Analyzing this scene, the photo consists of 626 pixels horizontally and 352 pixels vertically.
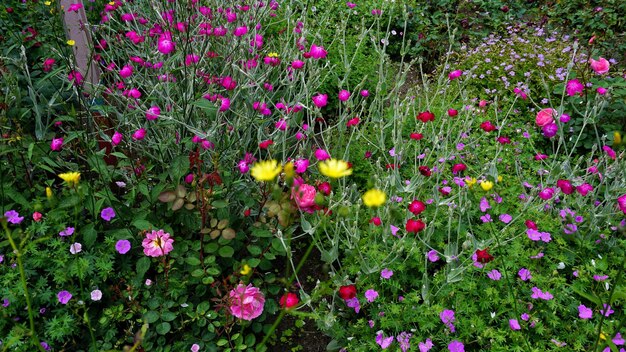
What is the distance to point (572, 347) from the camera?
5.91 feet

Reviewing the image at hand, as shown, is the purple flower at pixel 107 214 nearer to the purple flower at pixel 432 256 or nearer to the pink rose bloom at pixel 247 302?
the pink rose bloom at pixel 247 302

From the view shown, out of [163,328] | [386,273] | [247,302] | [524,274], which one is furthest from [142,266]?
[524,274]

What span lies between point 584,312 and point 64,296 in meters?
1.98

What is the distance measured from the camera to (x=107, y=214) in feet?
6.33

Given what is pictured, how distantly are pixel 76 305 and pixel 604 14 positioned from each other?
5.03 m

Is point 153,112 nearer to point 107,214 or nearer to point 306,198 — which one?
point 107,214

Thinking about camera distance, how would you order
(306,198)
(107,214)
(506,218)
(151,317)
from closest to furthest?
(306,198) < (151,317) < (107,214) < (506,218)

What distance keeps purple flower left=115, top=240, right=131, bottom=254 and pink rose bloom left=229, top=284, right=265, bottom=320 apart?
0.46 meters

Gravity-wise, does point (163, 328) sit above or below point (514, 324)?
below

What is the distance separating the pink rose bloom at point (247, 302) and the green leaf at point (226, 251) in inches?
6.0

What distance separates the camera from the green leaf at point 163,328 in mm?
1777

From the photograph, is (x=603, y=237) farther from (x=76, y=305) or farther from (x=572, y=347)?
(x=76, y=305)

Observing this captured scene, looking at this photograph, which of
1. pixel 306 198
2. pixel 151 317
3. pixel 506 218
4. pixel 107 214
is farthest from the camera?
pixel 506 218

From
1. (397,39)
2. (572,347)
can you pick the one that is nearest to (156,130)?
(572,347)
